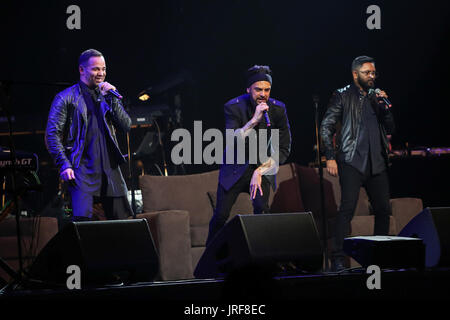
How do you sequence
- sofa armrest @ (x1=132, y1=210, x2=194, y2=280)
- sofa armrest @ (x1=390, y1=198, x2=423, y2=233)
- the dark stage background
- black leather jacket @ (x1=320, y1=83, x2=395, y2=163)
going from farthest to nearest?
the dark stage background < sofa armrest @ (x1=390, y1=198, x2=423, y2=233) < sofa armrest @ (x1=132, y1=210, x2=194, y2=280) < black leather jacket @ (x1=320, y1=83, x2=395, y2=163)

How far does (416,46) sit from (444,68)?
42cm

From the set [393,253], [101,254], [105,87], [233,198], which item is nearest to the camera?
[101,254]

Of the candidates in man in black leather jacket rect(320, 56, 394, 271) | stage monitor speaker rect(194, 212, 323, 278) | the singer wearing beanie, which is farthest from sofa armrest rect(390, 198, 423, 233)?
stage monitor speaker rect(194, 212, 323, 278)

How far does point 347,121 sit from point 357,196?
60 cm

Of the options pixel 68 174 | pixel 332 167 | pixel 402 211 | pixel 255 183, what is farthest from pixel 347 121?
pixel 68 174

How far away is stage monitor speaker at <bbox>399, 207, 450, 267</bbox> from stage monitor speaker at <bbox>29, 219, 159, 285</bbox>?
4.88 feet

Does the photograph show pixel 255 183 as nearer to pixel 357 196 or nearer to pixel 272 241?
pixel 357 196

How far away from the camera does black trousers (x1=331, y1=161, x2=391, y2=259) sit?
4266mm

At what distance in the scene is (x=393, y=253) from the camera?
293 cm

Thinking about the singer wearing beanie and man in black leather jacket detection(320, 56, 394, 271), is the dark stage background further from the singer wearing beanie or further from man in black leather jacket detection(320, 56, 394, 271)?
the singer wearing beanie

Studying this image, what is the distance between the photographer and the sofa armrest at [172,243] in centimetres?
459

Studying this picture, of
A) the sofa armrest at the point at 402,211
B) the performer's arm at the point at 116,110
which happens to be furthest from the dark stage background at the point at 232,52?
the performer's arm at the point at 116,110

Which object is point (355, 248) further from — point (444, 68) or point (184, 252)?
point (444, 68)

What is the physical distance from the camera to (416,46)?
268 inches
